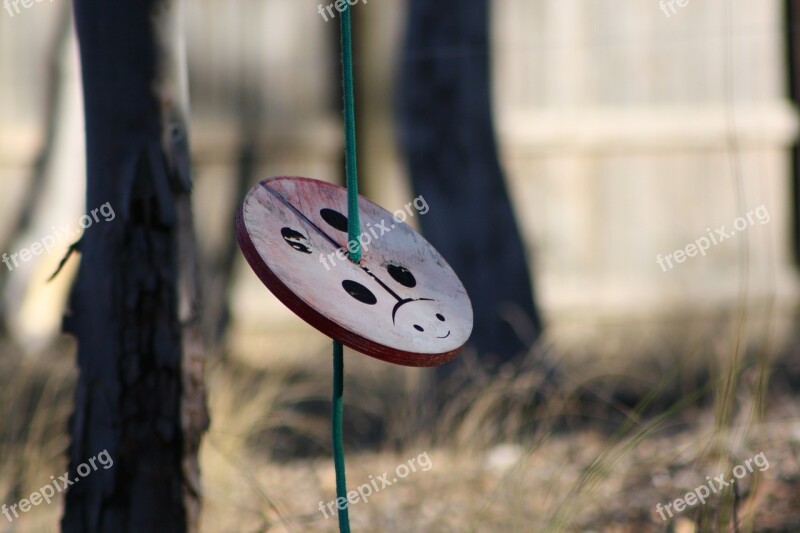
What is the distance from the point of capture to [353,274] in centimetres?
128

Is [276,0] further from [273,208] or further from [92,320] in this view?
[273,208]

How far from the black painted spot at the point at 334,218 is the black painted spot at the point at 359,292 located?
18 centimetres

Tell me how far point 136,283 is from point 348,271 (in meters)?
0.71

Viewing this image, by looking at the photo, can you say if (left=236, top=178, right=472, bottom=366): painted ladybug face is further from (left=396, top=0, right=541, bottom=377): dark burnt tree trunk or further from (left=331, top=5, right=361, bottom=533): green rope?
(left=396, top=0, right=541, bottom=377): dark burnt tree trunk

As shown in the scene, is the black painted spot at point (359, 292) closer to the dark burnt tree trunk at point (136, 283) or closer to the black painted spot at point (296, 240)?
the black painted spot at point (296, 240)

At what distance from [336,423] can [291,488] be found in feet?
8.16

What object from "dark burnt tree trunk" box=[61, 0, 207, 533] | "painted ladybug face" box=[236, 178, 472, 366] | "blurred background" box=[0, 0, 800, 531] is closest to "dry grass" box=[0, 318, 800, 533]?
"blurred background" box=[0, 0, 800, 531]

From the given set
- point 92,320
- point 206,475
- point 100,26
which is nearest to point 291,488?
point 206,475

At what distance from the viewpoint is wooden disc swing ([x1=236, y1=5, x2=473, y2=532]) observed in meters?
1.14

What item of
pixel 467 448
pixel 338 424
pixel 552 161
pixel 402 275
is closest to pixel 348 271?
pixel 402 275

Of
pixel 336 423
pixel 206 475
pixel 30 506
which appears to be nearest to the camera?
pixel 336 423

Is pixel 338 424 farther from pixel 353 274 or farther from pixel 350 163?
pixel 350 163

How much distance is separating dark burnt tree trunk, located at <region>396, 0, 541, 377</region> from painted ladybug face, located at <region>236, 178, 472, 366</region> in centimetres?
322

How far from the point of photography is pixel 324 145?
4.86 metres
